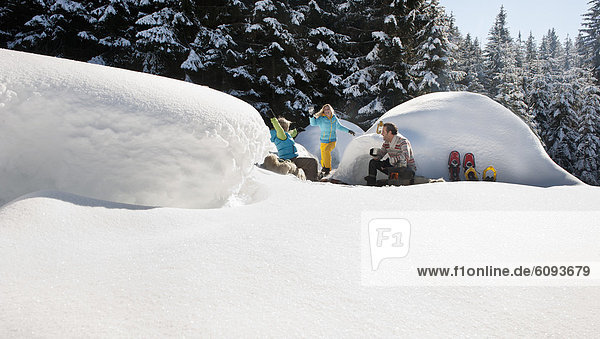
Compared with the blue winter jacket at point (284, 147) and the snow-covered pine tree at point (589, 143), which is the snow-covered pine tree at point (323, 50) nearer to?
the blue winter jacket at point (284, 147)

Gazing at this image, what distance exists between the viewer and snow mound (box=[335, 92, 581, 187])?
23.4 feet

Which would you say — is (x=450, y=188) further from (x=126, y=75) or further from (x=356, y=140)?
(x=356, y=140)

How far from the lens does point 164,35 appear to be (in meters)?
13.5

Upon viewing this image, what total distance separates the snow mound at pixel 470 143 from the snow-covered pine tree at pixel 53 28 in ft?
38.8

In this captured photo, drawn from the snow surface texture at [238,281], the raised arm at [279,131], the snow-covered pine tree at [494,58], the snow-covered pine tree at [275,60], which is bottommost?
the snow surface texture at [238,281]

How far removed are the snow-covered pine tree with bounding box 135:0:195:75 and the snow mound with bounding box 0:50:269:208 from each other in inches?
443

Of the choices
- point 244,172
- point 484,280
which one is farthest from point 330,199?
point 484,280

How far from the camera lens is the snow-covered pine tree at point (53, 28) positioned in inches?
530

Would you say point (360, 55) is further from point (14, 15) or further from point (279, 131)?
point (14, 15)

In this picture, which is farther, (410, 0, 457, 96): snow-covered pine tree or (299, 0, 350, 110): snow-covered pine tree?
(410, 0, 457, 96): snow-covered pine tree

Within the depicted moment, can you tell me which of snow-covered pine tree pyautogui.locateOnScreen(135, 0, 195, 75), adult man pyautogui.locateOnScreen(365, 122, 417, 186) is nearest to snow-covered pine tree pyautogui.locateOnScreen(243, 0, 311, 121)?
snow-covered pine tree pyautogui.locateOnScreen(135, 0, 195, 75)

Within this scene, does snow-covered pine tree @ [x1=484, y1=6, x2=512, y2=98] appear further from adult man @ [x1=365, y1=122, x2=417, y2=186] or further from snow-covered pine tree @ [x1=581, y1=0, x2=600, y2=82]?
adult man @ [x1=365, y1=122, x2=417, y2=186]

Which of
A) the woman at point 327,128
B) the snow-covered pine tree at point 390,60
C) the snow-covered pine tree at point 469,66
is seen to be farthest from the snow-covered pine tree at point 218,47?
the snow-covered pine tree at point 469,66

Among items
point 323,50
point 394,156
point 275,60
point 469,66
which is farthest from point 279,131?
point 469,66
